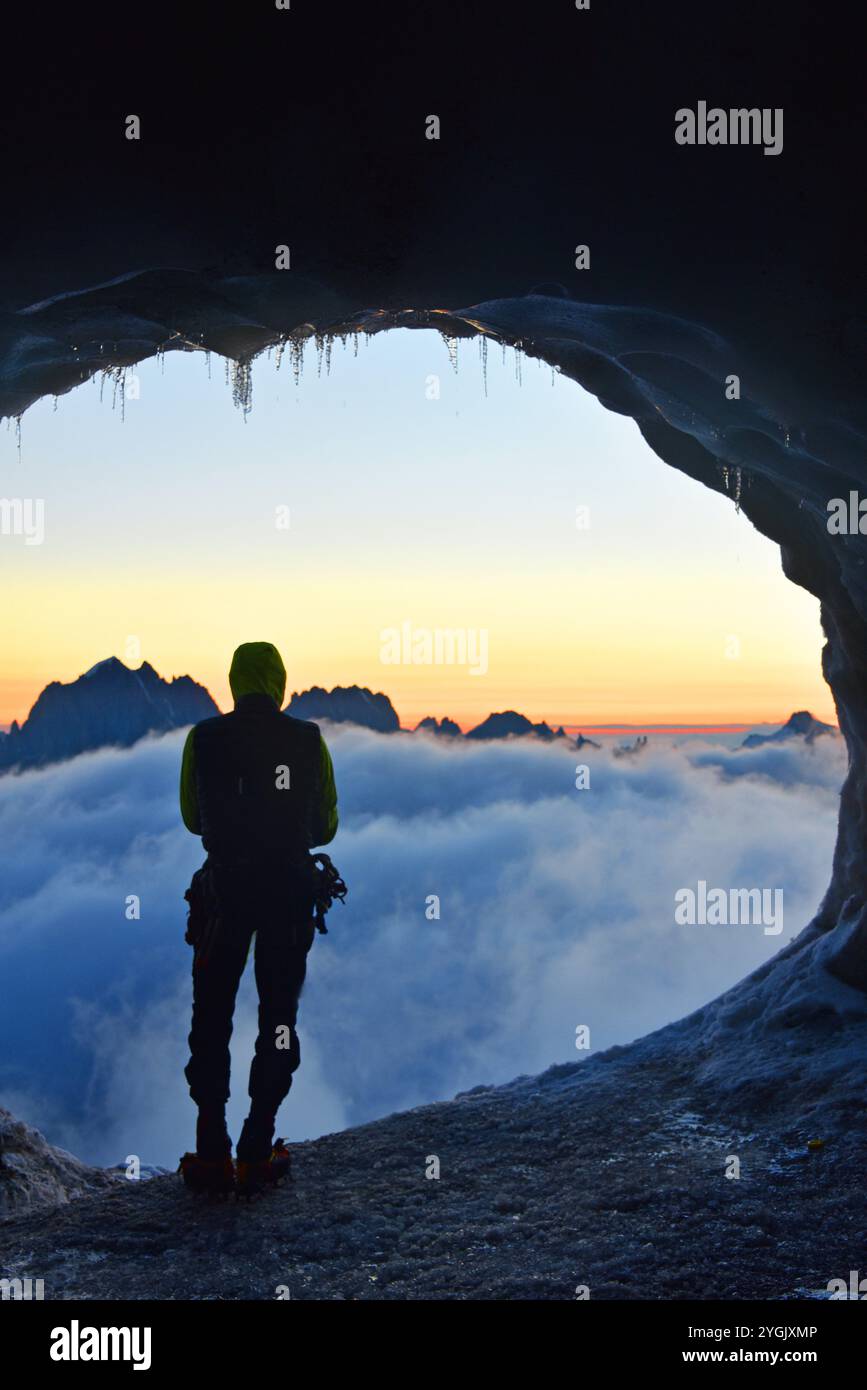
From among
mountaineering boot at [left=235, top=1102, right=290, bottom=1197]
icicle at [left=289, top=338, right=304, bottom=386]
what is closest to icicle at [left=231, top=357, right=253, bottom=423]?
icicle at [left=289, top=338, right=304, bottom=386]

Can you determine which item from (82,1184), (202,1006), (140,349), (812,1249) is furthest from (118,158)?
(82,1184)

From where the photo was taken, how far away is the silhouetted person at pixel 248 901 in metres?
5.54

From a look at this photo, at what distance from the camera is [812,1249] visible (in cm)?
476

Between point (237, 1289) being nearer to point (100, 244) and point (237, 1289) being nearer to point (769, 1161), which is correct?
point (769, 1161)

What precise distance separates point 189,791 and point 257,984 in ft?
3.80

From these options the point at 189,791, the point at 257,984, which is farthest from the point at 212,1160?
the point at 189,791

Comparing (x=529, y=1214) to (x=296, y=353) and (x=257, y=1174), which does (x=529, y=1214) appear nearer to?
(x=257, y=1174)

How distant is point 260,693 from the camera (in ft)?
18.9

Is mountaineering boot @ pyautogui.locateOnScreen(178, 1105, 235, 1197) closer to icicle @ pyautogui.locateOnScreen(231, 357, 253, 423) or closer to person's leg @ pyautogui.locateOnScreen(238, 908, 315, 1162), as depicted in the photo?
person's leg @ pyautogui.locateOnScreen(238, 908, 315, 1162)

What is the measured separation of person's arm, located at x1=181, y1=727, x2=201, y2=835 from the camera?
18.6 ft

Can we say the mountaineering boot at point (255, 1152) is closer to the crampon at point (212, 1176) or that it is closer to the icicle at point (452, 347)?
the crampon at point (212, 1176)

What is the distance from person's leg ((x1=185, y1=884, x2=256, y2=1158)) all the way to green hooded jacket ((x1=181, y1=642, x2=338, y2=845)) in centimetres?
62

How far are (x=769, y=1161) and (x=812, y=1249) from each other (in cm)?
124
